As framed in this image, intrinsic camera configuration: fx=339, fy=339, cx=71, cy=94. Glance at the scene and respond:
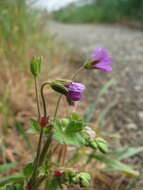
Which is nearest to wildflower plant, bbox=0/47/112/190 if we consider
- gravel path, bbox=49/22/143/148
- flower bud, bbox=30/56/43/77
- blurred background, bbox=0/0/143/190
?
flower bud, bbox=30/56/43/77

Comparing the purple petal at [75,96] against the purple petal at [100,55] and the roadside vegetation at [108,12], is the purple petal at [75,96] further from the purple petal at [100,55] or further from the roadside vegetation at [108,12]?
the roadside vegetation at [108,12]

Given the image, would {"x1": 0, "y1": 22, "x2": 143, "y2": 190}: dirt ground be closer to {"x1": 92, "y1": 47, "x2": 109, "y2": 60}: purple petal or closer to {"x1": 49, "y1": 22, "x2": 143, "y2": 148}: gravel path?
{"x1": 49, "y1": 22, "x2": 143, "y2": 148}: gravel path

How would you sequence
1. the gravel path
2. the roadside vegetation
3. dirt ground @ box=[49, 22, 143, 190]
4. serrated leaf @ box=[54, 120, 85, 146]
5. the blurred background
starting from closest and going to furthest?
serrated leaf @ box=[54, 120, 85, 146], the blurred background, dirt ground @ box=[49, 22, 143, 190], the gravel path, the roadside vegetation

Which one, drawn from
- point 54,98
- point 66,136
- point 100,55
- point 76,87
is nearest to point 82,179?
point 66,136

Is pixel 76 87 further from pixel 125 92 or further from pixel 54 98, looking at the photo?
pixel 125 92

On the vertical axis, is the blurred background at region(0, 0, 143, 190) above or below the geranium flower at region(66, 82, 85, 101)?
below

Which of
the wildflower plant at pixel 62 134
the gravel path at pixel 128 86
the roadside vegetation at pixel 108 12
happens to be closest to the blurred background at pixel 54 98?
the gravel path at pixel 128 86

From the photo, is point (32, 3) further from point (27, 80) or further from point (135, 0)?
point (135, 0)

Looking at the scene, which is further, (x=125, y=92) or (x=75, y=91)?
(x=125, y=92)
